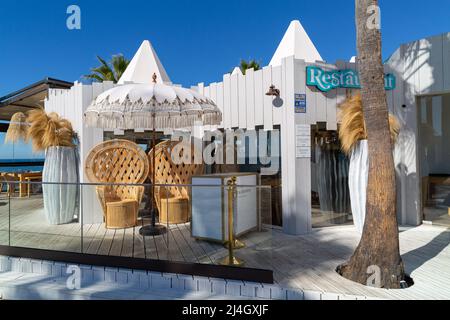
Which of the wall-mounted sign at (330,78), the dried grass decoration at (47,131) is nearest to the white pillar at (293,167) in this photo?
the wall-mounted sign at (330,78)

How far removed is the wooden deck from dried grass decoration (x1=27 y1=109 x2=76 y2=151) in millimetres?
1505

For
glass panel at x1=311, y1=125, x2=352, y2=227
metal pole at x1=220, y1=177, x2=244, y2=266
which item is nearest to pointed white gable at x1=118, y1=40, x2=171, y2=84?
glass panel at x1=311, y1=125, x2=352, y2=227

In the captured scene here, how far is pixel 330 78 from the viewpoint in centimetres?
549

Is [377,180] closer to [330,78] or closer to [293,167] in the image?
[293,167]

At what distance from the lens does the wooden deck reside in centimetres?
316

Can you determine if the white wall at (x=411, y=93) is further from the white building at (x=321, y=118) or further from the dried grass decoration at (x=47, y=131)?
the dried grass decoration at (x=47, y=131)

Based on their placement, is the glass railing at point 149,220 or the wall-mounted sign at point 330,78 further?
the wall-mounted sign at point 330,78

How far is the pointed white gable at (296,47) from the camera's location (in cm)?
861

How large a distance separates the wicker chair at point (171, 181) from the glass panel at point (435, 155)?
4.91 m

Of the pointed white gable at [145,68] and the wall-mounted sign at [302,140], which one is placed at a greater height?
the pointed white gable at [145,68]

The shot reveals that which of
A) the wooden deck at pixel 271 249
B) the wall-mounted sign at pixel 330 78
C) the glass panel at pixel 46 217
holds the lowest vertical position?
the wooden deck at pixel 271 249

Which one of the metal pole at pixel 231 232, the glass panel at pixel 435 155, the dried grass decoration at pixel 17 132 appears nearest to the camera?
the metal pole at pixel 231 232

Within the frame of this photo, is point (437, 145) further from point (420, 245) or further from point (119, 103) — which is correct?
point (119, 103)
